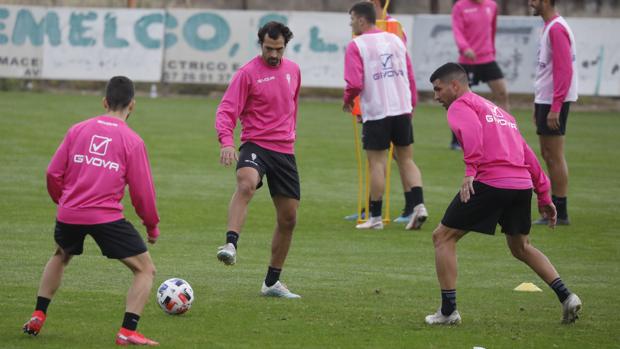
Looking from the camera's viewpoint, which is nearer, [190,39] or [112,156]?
[112,156]

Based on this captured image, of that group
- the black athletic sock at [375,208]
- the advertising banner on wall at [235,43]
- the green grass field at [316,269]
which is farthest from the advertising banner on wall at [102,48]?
the black athletic sock at [375,208]

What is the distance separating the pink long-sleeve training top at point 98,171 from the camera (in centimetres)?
701

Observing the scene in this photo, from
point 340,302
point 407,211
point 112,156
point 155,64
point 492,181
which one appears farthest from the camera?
point 155,64

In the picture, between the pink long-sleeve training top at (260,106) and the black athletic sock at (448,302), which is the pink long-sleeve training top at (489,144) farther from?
the pink long-sleeve training top at (260,106)

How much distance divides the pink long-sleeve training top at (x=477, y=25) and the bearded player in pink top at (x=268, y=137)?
10119 mm

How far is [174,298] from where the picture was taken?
322 inches

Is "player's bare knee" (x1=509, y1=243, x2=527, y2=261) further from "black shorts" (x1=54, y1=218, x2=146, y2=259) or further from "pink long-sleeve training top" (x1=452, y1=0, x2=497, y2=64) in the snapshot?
"pink long-sleeve training top" (x1=452, y1=0, x2=497, y2=64)

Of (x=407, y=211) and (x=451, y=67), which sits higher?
(x=451, y=67)

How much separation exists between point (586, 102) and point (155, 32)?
34.5ft

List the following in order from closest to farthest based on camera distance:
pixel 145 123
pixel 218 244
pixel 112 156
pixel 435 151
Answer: pixel 112 156 < pixel 218 244 < pixel 435 151 < pixel 145 123

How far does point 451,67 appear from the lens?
26.6 feet

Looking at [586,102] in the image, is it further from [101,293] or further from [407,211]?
[101,293]

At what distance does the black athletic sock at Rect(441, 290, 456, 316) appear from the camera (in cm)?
798

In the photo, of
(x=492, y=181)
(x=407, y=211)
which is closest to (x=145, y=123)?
(x=407, y=211)
